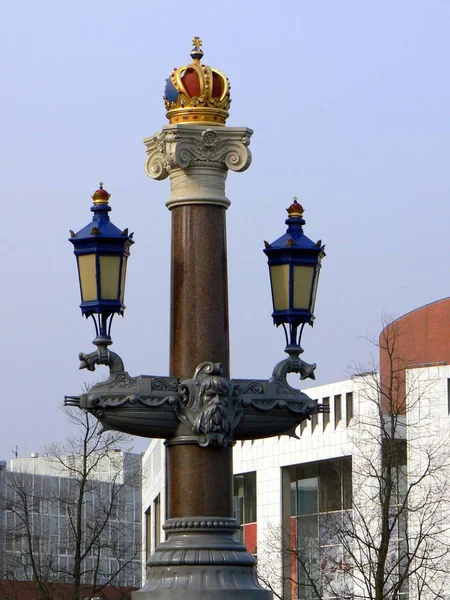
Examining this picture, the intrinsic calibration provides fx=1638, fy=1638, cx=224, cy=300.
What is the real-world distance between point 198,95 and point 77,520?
2501cm

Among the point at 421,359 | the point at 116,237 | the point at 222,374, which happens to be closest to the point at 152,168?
the point at 116,237

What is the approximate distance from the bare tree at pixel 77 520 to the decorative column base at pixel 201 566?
23.0 m

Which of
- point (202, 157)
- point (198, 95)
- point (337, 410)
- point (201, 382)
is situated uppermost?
point (337, 410)

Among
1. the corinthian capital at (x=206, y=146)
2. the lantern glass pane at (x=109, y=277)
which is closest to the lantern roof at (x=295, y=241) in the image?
the corinthian capital at (x=206, y=146)

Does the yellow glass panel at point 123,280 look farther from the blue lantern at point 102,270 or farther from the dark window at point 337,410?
the dark window at point 337,410

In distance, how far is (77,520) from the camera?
1320 inches

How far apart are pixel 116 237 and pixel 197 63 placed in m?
1.22

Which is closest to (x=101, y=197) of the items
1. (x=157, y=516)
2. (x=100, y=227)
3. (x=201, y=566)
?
(x=100, y=227)

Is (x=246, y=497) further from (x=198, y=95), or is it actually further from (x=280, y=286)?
(x=198, y=95)

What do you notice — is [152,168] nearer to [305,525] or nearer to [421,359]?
[421,359]

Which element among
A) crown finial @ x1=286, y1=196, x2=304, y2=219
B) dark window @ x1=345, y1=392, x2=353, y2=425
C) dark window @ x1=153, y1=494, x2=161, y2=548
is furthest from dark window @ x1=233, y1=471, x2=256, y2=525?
crown finial @ x1=286, y1=196, x2=304, y2=219

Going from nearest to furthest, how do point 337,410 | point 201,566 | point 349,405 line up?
1. point 201,566
2. point 349,405
3. point 337,410

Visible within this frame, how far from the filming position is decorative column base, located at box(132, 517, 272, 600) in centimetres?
862

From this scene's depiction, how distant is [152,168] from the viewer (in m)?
9.42
